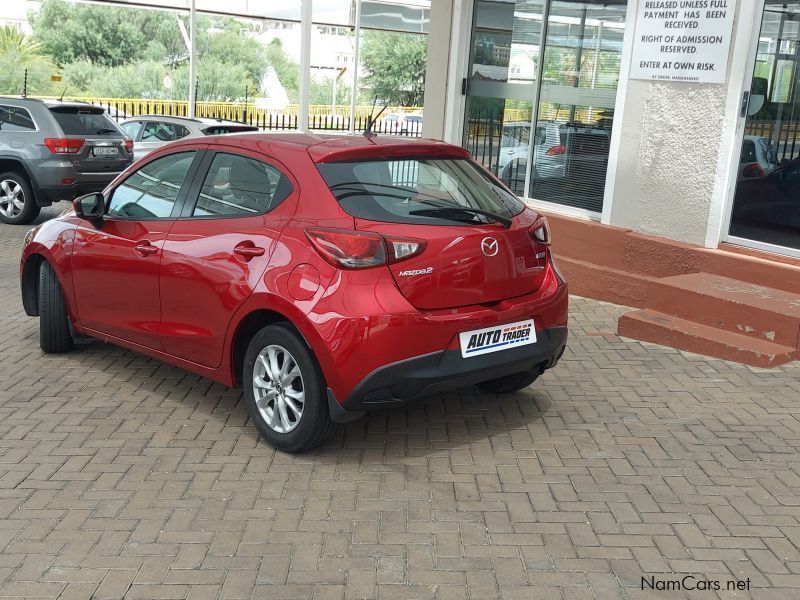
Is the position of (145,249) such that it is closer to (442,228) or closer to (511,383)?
(442,228)

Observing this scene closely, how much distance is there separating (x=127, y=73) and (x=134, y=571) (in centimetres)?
3743

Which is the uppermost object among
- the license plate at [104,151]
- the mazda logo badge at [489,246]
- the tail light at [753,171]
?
the tail light at [753,171]

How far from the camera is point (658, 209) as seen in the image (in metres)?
8.01

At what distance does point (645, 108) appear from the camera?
8.06 metres

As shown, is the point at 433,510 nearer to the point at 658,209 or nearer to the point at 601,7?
the point at 658,209

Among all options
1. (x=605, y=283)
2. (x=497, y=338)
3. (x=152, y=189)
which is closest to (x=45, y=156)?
(x=152, y=189)

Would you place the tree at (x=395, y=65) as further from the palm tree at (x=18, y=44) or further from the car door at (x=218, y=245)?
the car door at (x=218, y=245)

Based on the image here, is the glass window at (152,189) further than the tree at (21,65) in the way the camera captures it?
No

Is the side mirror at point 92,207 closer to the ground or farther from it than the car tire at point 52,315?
farther from it

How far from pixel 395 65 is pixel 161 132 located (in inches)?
1273

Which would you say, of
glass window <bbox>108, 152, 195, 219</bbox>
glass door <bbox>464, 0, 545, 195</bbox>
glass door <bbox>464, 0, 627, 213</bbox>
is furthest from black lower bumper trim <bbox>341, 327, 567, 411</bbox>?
glass door <bbox>464, 0, 545, 195</bbox>

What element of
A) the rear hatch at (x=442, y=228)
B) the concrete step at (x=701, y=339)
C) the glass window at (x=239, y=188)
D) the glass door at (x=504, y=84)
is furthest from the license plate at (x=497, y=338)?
the glass door at (x=504, y=84)

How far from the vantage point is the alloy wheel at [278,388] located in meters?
4.54

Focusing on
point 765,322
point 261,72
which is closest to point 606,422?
point 765,322
